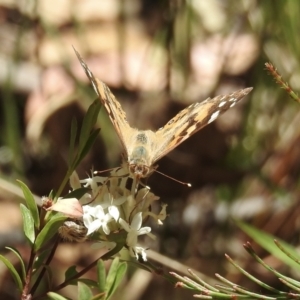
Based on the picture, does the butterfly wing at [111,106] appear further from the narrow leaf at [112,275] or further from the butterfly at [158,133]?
the narrow leaf at [112,275]

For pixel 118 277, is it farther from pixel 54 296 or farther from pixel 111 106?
pixel 111 106

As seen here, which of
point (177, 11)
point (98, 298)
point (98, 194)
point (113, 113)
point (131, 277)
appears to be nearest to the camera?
point (98, 298)

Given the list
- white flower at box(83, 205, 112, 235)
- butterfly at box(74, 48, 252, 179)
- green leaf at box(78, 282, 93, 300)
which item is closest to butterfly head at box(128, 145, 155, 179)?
butterfly at box(74, 48, 252, 179)

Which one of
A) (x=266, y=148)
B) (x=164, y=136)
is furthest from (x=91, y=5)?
(x=164, y=136)

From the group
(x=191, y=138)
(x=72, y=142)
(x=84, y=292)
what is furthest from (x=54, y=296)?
(x=191, y=138)

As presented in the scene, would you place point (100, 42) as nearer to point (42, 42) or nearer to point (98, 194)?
point (42, 42)

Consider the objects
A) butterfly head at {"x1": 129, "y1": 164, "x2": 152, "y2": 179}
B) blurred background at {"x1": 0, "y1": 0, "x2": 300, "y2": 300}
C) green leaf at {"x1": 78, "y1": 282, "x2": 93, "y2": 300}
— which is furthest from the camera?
blurred background at {"x1": 0, "y1": 0, "x2": 300, "y2": 300}

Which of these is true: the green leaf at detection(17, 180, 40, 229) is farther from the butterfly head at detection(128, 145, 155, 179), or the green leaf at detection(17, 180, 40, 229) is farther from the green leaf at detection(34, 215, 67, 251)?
the butterfly head at detection(128, 145, 155, 179)
